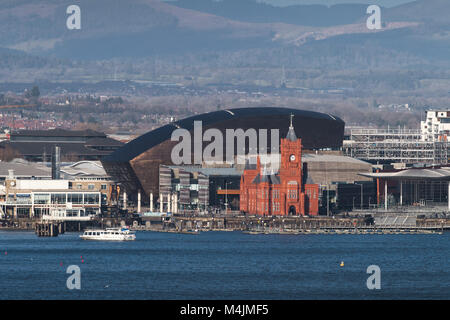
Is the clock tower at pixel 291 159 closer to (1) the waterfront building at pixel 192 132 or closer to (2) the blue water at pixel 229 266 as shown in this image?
(2) the blue water at pixel 229 266

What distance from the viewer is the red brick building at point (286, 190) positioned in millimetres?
143375

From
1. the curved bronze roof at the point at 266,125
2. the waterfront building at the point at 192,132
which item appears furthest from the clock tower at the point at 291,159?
the curved bronze roof at the point at 266,125

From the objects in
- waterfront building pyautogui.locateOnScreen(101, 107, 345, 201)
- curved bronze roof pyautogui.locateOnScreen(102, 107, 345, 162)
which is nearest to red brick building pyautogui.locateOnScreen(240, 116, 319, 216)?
waterfront building pyautogui.locateOnScreen(101, 107, 345, 201)

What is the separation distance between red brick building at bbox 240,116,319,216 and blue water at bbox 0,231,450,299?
19.0 m

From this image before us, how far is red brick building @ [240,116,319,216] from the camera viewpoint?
143 m

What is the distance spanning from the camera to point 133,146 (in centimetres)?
17950

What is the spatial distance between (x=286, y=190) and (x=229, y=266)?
51.3 m

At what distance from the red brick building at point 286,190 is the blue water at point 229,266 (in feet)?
62.2

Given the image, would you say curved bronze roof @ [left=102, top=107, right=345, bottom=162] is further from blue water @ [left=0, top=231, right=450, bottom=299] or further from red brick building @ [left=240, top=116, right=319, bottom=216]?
blue water @ [left=0, top=231, right=450, bottom=299]

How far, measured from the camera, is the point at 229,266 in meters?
93.1

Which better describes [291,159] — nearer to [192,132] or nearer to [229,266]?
[192,132]

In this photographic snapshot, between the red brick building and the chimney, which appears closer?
the red brick building

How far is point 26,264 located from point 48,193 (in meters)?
53.5
